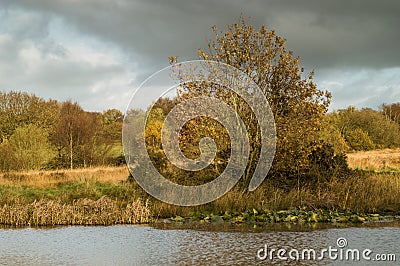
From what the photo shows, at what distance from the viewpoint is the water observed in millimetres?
10312

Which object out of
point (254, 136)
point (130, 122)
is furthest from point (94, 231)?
point (130, 122)

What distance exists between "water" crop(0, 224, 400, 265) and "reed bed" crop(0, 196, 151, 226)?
2.31 feet

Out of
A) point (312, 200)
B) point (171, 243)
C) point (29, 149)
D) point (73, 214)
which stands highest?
point (29, 149)

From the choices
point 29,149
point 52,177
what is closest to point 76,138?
point 29,149

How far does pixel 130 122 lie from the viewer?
105ft

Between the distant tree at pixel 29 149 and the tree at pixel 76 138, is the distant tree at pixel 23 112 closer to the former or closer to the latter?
the tree at pixel 76 138

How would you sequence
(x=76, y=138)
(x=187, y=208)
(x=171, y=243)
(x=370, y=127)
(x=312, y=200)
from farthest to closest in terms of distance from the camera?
(x=370, y=127) < (x=76, y=138) < (x=312, y=200) < (x=187, y=208) < (x=171, y=243)

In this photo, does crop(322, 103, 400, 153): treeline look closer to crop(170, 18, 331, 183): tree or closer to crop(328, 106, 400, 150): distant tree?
crop(328, 106, 400, 150): distant tree

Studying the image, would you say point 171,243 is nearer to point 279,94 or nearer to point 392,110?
point 279,94

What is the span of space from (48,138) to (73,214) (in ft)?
70.4

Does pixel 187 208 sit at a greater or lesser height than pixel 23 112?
lesser

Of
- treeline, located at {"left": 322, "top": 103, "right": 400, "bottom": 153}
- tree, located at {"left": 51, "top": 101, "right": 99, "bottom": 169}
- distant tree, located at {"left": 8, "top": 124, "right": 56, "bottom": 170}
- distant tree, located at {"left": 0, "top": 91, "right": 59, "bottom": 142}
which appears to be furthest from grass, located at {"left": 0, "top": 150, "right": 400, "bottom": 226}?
treeline, located at {"left": 322, "top": 103, "right": 400, "bottom": 153}

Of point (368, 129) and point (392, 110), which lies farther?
point (392, 110)

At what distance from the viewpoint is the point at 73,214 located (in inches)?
607
